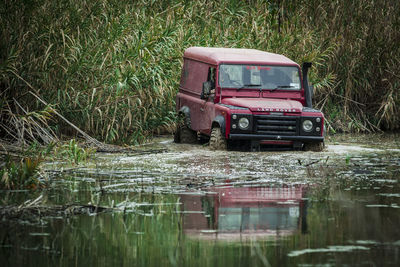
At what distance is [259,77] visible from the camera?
1578 centimetres

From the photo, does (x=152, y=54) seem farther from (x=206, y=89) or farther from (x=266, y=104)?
(x=266, y=104)

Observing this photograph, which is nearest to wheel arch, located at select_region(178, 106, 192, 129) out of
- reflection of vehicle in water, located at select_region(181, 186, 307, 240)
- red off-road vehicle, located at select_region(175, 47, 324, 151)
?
red off-road vehicle, located at select_region(175, 47, 324, 151)

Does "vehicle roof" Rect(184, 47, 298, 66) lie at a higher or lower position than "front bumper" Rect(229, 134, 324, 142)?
higher

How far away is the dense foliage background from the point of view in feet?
51.1

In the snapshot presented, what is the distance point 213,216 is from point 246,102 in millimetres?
7214

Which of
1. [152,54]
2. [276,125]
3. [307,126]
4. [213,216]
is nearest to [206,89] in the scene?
[276,125]

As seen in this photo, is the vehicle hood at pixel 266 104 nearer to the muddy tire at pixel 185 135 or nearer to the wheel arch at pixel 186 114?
the wheel arch at pixel 186 114

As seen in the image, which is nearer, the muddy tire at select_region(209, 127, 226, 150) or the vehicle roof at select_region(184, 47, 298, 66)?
the muddy tire at select_region(209, 127, 226, 150)

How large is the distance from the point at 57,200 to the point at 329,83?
13.4 meters

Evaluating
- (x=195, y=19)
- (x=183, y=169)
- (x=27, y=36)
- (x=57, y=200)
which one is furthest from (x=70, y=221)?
(x=195, y=19)

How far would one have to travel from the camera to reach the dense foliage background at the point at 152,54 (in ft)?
51.1

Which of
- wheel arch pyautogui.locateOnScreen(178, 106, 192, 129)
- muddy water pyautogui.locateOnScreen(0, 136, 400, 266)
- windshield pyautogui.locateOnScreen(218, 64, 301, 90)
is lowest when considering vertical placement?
muddy water pyautogui.locateOnScreen(0, 136, 400, 266)

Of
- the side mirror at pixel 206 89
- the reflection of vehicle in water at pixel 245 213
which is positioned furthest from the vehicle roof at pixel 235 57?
the reflection of vehicle in water at pixel 245 213

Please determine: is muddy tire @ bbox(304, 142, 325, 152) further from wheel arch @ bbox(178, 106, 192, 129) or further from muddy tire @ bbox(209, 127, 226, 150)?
wheel arch @ bbox(178, 106, 192, 129)
